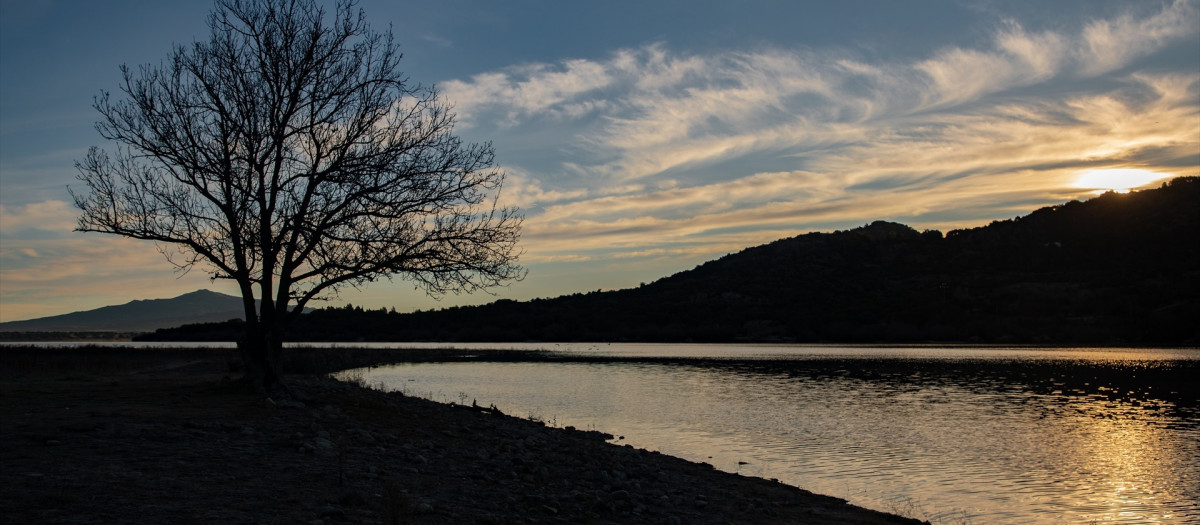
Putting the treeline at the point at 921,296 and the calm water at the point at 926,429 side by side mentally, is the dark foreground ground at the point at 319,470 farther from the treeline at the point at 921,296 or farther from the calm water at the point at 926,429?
the treeline at the point at 921,296

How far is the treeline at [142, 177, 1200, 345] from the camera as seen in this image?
128750 millimetres

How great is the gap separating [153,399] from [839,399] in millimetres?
33278

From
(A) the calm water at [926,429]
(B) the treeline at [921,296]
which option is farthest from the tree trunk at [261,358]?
(B) the treeline at [921,296]

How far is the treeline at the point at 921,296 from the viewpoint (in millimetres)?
128750

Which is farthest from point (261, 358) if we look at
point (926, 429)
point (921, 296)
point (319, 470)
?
point (921, 296)

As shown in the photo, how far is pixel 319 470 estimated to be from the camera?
41.8 feet

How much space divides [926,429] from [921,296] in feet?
414

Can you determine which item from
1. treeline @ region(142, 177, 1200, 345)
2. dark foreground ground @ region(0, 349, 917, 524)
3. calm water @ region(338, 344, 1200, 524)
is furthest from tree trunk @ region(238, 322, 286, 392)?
treeline @ region(142, 177, 1200, 345)

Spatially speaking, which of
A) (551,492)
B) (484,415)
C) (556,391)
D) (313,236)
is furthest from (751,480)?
(556,391)

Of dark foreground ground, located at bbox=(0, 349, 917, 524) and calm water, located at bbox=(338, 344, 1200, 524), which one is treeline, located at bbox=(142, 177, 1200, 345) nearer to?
calm water, located at bbox=(338, 344, 1200, 524)

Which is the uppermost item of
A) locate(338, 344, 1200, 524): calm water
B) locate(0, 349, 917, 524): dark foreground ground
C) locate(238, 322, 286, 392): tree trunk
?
locate(238, 322, 286, 392): tree trunk

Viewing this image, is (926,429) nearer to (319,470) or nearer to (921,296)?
(319,470)

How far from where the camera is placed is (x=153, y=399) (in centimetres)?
1927

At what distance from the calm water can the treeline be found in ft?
252
